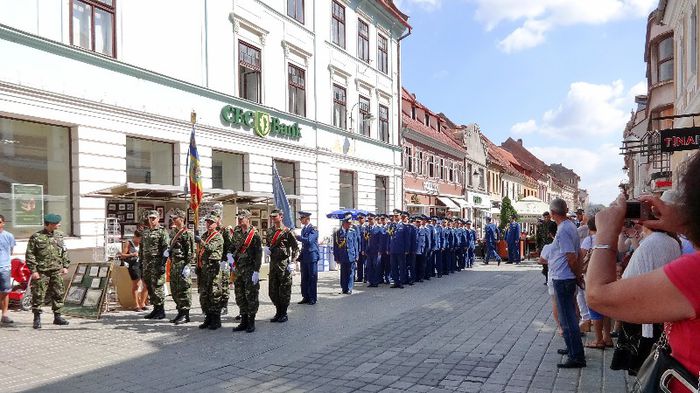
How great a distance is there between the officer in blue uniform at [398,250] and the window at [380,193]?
12.1 meters

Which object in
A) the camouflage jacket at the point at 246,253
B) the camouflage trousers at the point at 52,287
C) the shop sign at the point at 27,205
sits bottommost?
the camouflage trousers at the point at 52,287

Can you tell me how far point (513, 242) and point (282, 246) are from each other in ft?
56.6

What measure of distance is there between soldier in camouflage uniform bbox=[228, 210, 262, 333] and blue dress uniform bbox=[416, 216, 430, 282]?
7.86 m

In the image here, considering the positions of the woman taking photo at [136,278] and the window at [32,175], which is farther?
the window at [32,175]

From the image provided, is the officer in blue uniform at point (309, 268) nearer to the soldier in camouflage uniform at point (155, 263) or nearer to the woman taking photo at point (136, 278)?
the soldier in camouflage uniform at point (155, 263)

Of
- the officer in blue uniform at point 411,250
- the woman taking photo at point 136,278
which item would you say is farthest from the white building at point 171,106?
the officer in blue uniform at point 411,250

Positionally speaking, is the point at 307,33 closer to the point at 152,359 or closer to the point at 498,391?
the point at 152,359

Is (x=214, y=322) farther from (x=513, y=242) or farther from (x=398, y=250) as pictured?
(x=513, y=242)

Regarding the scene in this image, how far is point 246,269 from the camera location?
9.09m

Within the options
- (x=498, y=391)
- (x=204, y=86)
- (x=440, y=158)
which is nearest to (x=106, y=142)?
(x=204, y=86)

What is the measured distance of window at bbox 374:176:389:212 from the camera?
28.2m

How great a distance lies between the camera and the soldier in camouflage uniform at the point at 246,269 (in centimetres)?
886

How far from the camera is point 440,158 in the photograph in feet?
124

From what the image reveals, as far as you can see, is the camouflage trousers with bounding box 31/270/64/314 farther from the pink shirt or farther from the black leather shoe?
the pink shirt
